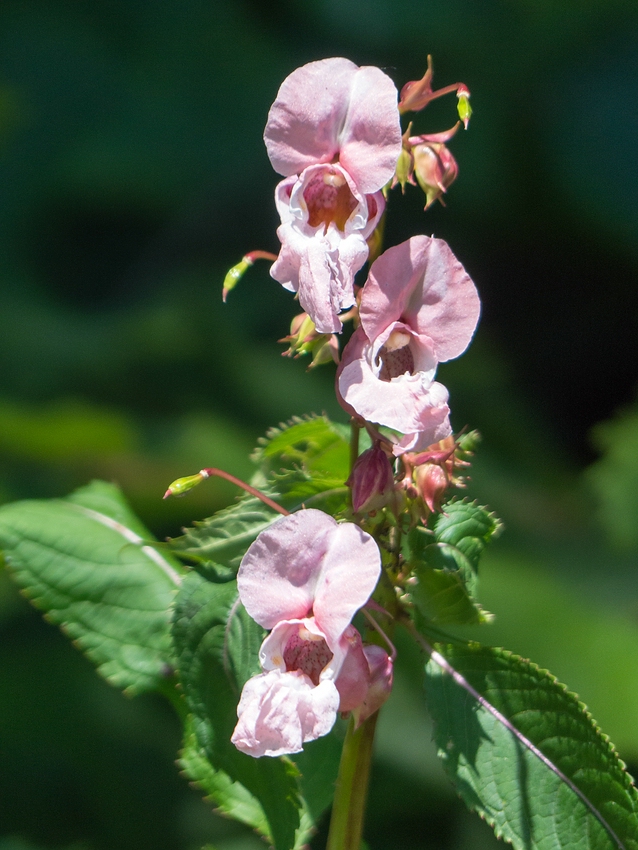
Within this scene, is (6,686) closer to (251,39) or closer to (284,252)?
(284,252)

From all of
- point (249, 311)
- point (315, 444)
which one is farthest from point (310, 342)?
point (249, 311)

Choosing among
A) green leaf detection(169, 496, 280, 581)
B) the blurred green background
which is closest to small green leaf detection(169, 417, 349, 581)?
green leaf detection(169, 496, 280, 581)

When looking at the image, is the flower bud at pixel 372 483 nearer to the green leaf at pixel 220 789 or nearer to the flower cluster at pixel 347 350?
the flower cluster at pixel 347 350

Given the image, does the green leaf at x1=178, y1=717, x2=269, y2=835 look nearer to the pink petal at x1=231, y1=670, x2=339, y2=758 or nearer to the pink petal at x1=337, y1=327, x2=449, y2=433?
the pink petal at x1=231, y1=670, x2=339, y2=758

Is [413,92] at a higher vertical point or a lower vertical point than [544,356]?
lower

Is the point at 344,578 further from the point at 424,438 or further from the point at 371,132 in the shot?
the point at 371,132

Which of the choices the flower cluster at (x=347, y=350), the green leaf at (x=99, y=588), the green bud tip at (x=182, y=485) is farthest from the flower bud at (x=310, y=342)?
the green leaf at (x=99, y=588)

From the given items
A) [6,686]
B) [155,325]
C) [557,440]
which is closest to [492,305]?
[557,440]
